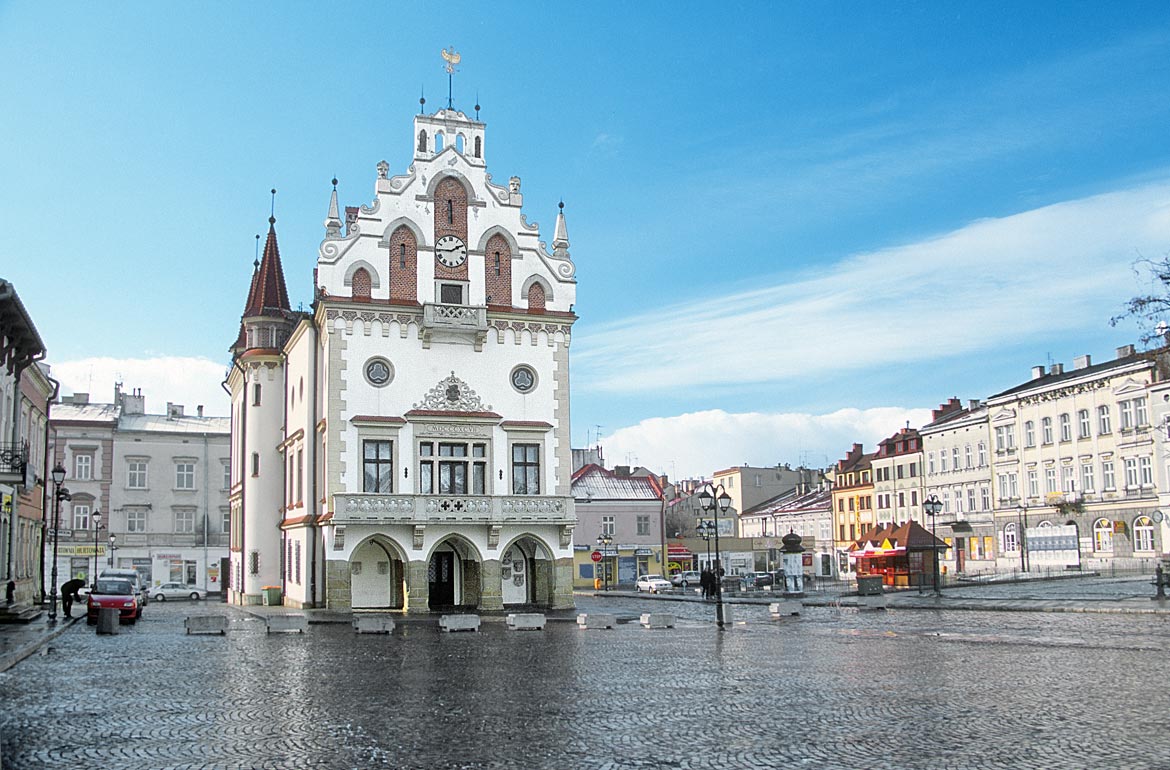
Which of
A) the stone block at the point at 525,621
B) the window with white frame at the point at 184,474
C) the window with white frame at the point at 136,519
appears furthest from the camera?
the window with white frame at the point at 184,474

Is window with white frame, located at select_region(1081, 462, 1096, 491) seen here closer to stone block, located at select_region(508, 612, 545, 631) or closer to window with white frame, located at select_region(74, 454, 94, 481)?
stone block, located at select_region(508, 612, 545, 631)

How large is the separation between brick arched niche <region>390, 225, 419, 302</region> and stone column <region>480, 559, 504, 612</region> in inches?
422

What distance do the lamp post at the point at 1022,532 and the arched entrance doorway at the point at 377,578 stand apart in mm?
42922

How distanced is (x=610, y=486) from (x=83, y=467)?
115 feet

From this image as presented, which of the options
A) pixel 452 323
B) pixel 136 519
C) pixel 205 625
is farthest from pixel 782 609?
pixel 136 519

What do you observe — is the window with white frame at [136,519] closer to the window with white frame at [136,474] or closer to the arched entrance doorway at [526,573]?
the window with white frame at [136,474]

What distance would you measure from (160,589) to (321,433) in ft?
87.8

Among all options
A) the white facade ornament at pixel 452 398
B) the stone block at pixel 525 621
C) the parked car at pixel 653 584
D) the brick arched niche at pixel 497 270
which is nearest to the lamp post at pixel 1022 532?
the parked car at pixel 653 584

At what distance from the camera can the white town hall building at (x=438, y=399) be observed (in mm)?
41500

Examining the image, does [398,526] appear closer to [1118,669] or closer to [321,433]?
[321,433]

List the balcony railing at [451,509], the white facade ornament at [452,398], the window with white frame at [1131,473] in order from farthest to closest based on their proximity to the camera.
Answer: the window with white frame at [1131,473]
the white facade ornament at [452,398]
the balcony railing at [451,509]

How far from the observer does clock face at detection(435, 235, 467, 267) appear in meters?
44.1

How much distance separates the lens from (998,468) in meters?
75.0

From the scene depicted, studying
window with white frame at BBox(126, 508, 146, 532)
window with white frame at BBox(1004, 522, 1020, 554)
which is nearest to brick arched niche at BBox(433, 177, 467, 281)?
window with white frame at BBox(126, 508, 146, 532)
